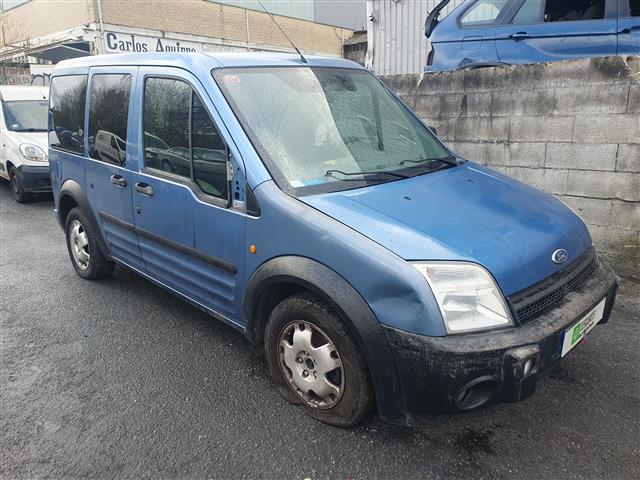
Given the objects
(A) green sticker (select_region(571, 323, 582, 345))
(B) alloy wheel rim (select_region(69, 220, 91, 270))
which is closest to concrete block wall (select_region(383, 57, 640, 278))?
(A) green sticker (select_region(571, 323, 582, 345))

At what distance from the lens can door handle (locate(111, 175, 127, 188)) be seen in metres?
3.61

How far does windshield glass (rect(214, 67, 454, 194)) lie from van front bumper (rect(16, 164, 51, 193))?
6182mm

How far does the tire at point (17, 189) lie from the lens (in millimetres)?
7977

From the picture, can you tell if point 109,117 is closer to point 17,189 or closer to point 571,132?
point 571,132

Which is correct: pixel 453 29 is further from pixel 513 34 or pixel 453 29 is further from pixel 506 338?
pixel 506 338

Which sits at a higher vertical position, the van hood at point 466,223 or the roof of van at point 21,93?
the roof of van at point 21,93

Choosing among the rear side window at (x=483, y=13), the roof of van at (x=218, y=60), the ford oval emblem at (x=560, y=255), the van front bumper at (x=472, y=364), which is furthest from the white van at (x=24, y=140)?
the ford oval emblem at (x=560, y=255)

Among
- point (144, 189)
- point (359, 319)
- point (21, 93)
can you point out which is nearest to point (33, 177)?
point (21, 93)

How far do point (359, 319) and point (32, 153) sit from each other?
7.55 metres

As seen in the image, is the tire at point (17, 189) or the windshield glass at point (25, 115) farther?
the windshield glass at point (25, 115)

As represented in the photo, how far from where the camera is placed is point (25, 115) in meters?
8.55

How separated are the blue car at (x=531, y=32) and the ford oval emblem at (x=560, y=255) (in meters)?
3.49

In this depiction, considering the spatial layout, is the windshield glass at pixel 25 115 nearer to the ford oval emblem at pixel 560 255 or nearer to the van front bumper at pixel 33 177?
the van front bumper at pixel 33 177

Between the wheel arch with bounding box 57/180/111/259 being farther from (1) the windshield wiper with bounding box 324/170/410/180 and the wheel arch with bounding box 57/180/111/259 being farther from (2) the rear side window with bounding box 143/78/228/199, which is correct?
(1) the windshield wiper with bounding box 324/170/410/180
